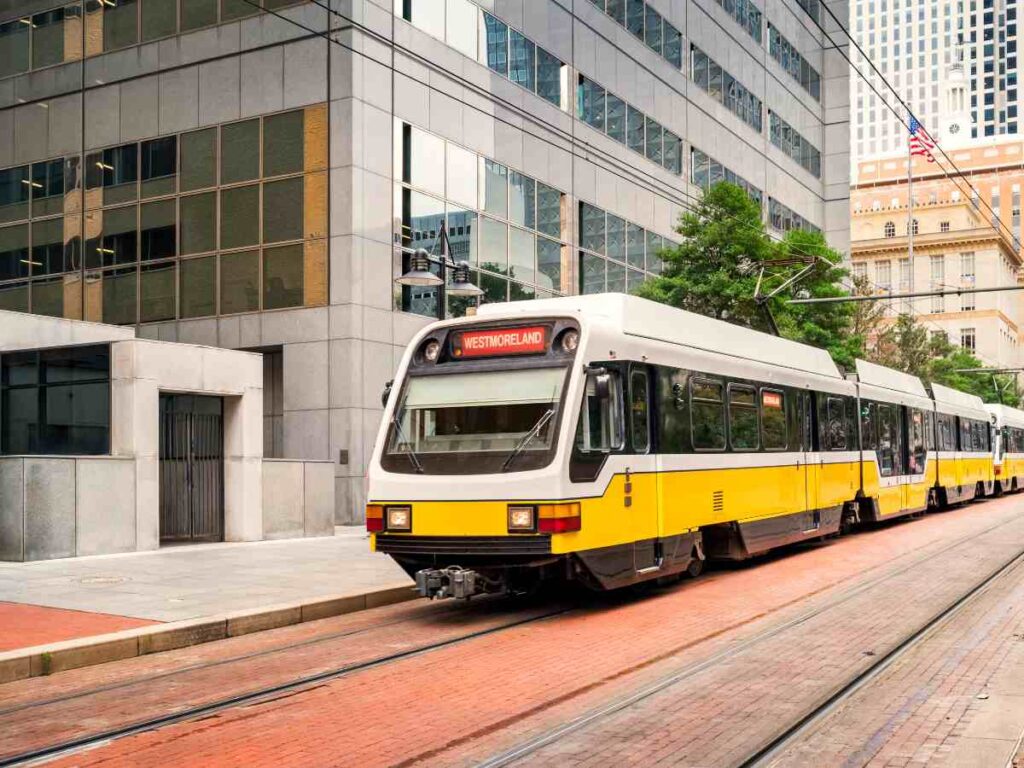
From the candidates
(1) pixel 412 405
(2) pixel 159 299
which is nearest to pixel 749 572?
Answer: (1) pixel 412 405

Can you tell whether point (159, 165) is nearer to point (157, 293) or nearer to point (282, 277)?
point (157, 293)

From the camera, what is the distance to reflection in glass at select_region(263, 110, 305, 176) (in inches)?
1040

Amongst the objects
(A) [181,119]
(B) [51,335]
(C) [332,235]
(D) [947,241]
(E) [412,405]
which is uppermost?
(D) [947,241]

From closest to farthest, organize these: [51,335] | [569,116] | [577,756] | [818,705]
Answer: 1. [577,756]
2. [818,705]
3. [51,335]
4. [569,116]

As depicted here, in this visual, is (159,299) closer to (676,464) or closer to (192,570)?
(192,570)

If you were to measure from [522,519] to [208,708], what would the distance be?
402 cm

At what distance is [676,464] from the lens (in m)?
13.3

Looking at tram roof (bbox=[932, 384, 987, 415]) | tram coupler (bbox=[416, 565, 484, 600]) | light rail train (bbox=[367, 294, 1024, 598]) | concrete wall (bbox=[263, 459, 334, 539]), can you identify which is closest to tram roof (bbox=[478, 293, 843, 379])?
light rail train (bbox=[367, 294, 1024, 598])

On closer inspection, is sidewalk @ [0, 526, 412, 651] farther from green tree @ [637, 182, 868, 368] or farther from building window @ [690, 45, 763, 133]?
building window @ [690, 45, 763, 133]

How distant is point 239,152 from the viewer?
27406mm

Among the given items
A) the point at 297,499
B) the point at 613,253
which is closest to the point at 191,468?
the point at 297,499

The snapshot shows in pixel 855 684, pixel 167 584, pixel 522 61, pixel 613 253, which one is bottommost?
pixel 855 684

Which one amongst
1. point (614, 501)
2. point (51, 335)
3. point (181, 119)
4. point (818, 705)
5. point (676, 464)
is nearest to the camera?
point (818, 705)

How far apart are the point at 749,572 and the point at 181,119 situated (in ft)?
61.8
